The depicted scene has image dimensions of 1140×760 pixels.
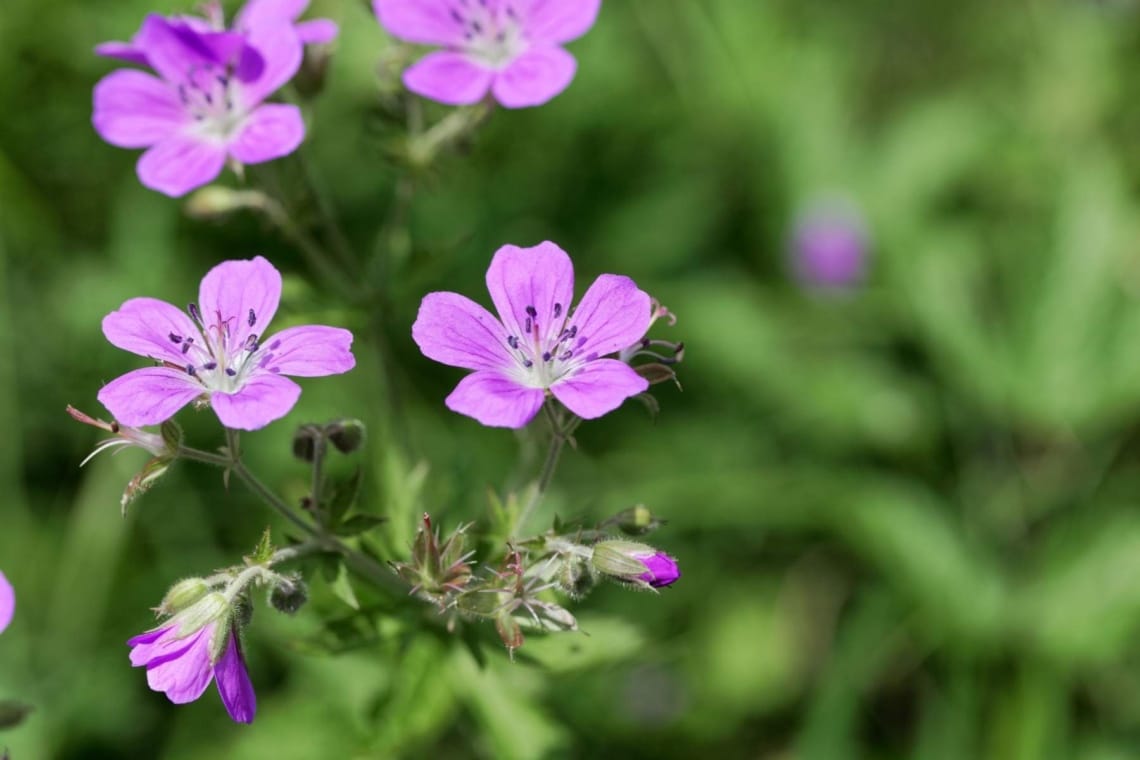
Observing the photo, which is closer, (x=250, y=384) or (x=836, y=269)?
(x=250, y=384)

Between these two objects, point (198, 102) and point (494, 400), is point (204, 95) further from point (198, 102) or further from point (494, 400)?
point (494, 400)

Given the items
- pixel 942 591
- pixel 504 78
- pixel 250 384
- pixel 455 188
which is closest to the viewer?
pixel 250 384

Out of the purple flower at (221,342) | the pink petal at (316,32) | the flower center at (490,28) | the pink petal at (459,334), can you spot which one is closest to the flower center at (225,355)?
the purple flower at (221,342)

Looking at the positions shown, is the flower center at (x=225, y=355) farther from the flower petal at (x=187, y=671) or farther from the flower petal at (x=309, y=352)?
the flower petal at (x=187, y=671)

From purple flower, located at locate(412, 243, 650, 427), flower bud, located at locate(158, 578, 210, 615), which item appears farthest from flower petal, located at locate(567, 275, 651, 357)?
flower bud, located at locate(158, 578, 210, 615)

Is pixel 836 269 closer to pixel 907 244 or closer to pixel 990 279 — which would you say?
pixel 907 244

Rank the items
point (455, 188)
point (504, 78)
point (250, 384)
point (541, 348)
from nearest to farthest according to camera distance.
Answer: point (250, 384) → point (541, 348) → point (504, 78) → point (455, 188)

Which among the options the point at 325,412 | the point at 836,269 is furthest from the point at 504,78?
the point at 836,269
